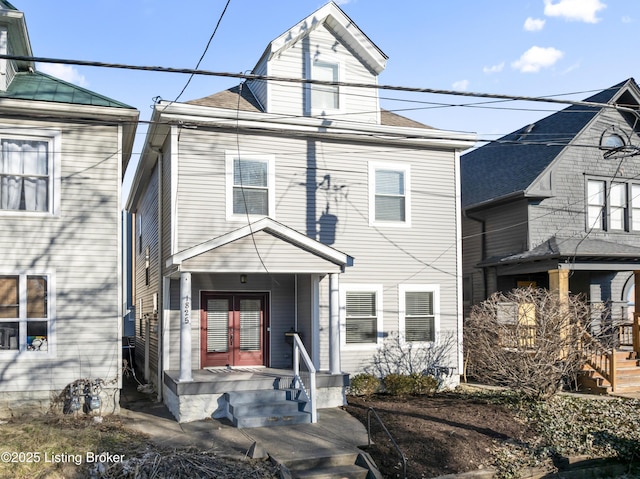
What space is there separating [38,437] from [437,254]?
9793 mm

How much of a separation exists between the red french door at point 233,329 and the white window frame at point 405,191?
3.25 meters

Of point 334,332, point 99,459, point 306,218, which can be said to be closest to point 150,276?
point 306,218

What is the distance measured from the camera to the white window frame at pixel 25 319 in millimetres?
11838

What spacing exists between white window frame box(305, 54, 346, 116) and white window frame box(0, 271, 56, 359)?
6.83 m

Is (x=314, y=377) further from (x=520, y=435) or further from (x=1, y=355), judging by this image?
(x=1, y=355)

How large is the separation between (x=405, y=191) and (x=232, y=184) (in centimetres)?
431

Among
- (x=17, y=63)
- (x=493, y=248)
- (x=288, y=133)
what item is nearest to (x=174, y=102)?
(x=288, y=133)

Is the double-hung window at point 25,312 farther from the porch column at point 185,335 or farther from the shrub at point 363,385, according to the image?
the shrub at point 363,385

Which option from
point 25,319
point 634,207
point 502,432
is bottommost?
point 502,432

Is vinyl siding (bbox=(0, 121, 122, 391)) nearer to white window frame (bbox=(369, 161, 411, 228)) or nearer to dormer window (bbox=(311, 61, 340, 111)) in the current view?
dormer window (bbox=(311, 61, 340, 111))

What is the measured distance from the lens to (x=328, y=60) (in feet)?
50.0

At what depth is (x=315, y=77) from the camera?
15141 mm

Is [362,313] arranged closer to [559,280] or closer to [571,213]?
[559,280]

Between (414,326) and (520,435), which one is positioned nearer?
(520,435)
